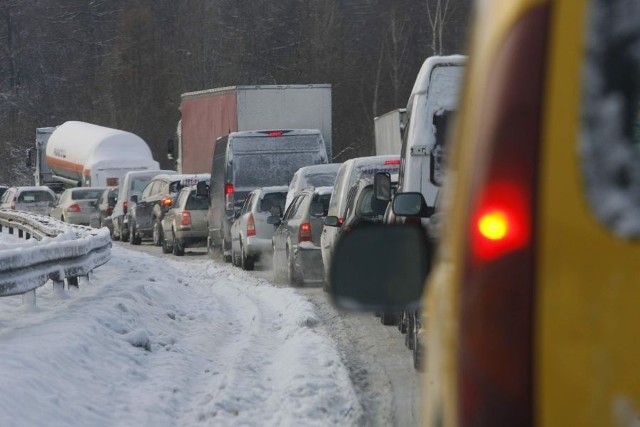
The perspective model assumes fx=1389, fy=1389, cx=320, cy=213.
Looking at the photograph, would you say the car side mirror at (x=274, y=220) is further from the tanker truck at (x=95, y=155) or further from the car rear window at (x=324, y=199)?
the tanker truck at (x=95, y=155)

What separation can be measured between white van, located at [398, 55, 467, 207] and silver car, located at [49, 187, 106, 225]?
3082cm

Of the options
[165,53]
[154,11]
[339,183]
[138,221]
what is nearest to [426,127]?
[339,183]

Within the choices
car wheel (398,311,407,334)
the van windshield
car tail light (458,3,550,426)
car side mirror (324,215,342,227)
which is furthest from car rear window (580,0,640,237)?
the van windshield

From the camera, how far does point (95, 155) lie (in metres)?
48.7

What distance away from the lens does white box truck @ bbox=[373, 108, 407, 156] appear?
2861cm

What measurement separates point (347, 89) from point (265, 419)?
69587mm

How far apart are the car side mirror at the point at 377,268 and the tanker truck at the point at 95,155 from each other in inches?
1774

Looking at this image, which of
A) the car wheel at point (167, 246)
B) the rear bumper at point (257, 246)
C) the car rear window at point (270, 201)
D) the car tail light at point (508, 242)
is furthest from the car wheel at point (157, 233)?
the car tail light at point (508, 242)

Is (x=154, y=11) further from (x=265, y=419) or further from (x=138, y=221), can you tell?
(x=265, y=419)

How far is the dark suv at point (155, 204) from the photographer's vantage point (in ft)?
105

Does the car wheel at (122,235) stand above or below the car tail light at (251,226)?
below

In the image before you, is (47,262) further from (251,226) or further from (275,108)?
(275,108)

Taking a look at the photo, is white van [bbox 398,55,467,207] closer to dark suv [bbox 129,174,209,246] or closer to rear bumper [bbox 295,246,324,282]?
rear bumper [bbox 295,246,324,282]

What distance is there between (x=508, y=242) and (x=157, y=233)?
3057 cm
